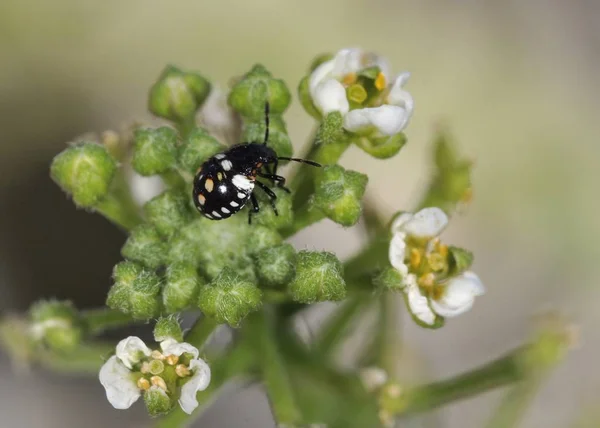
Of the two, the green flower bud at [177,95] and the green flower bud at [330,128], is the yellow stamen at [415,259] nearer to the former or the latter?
the green flower bud at [330,128]

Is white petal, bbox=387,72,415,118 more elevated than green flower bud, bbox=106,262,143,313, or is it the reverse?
white petal, bbox=387,72,415,118

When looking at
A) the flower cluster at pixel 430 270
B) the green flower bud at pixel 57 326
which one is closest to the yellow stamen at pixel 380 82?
the flower cluster at pixel 430 270

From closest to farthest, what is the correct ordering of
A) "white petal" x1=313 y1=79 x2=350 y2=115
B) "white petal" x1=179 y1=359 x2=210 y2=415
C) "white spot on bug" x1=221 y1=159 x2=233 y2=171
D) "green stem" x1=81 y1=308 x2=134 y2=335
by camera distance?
"white petal" x1=179 y1=359 x2=210 y2=415
"white spot on bug" x1=221 y1=159 x2=233 y2=171
"white petal" x1=313 y1=79 x2=350 y2=115
"green stem" x1=81 y1=308 x2=134 y2=335

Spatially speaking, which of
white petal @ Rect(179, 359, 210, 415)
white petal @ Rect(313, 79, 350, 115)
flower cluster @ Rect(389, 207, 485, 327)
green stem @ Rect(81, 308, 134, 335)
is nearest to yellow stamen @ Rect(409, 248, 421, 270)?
flower cluster @ Rect(389, 207, 485, 327)

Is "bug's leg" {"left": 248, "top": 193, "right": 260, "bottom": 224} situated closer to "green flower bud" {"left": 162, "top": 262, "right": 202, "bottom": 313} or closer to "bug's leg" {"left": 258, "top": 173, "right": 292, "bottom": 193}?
"bug's leg" {"left": 258, "top": 173, "right": 292, "bottom": 193}

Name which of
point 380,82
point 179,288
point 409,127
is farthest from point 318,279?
point 409,127

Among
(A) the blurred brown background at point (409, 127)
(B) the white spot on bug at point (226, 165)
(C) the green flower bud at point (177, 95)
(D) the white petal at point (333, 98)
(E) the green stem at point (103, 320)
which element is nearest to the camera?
(B) the white spot on bug at point (226, 165)

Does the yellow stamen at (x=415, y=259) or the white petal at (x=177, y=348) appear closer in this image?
the white petal at (x=177, y=348)
